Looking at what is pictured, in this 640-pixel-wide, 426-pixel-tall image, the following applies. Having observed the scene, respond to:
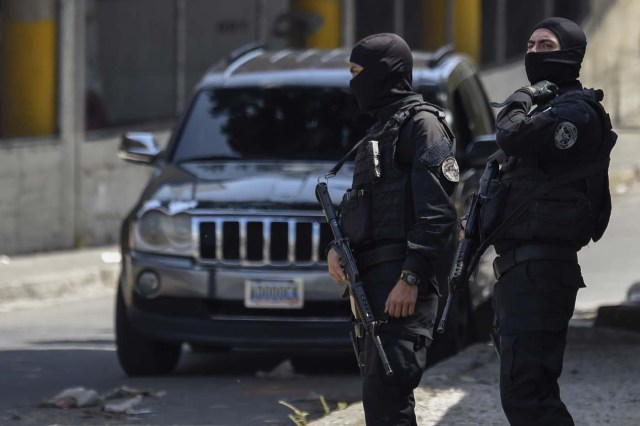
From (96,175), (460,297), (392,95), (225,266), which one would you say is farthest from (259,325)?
(96,175)

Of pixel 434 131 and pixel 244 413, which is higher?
pixel 434 131

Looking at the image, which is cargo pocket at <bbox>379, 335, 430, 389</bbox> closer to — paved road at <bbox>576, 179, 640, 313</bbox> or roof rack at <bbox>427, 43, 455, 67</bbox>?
roof rack at <bbox>427, 43, 455, 67</bbox>

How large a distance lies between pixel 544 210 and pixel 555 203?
43 millimetres

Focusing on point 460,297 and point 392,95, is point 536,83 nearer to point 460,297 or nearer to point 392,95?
point 392,95

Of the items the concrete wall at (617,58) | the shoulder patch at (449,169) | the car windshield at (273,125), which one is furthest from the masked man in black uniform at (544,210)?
the concrete wall at (617,58)

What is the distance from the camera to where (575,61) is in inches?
226

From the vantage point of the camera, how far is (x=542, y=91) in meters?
5.69

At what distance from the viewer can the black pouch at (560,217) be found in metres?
5.62

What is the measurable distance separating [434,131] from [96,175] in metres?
10.4

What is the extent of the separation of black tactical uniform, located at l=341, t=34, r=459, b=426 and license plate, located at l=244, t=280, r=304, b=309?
285 cm

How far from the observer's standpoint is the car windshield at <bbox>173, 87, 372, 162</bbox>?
9.76 metres

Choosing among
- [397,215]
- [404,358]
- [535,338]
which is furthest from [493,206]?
[404,358]

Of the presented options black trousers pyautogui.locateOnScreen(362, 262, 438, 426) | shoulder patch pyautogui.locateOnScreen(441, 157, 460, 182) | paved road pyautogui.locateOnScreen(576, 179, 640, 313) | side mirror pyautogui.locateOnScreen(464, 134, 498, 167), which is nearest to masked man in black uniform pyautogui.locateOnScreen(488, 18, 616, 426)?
shoulder patch pyautogui.locateOnScreen(441, 157, 460, 182)

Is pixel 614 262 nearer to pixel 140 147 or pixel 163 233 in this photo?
pixel 140 147
